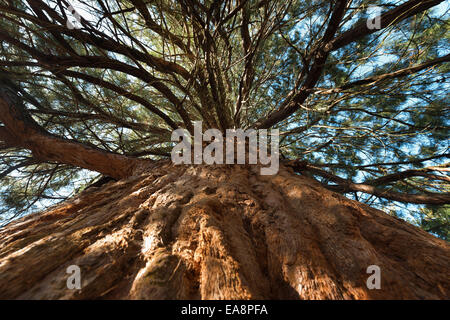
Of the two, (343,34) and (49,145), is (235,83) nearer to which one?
(343,34)

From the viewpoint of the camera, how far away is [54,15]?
1211 millimetres

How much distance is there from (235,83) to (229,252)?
2.49 metres

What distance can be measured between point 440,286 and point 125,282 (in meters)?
0.71

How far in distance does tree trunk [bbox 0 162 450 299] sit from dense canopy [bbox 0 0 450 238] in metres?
0.68

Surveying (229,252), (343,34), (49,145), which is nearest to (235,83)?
(343,34)

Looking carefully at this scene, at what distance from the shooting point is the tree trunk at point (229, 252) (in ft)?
1.28

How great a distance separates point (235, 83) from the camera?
258cm

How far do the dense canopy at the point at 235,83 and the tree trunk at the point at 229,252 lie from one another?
681 millimetres

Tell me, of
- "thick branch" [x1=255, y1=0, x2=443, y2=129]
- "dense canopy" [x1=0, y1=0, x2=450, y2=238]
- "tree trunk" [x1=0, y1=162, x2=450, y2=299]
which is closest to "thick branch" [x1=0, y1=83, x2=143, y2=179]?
"dense canopy" [x1=0, y1=0, x2=450, y2=238]

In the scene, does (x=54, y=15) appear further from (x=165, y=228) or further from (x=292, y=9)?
(x=292, y=9)

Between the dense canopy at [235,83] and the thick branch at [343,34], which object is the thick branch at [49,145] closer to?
the dense canopy at [235,83]

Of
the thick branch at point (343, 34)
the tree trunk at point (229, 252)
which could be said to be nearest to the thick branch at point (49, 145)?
the tree trunk at point (229, 252)
